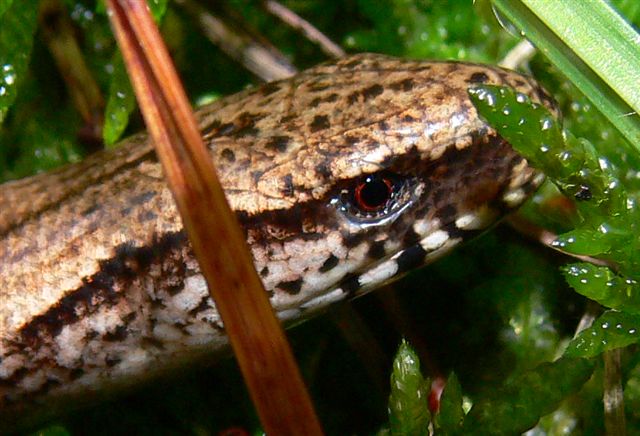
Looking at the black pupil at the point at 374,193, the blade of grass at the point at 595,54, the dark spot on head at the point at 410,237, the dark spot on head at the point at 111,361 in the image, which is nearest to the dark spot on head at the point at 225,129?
the black pupil at the point at 374,193

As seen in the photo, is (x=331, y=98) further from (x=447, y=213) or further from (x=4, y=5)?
(x=4, y=5)

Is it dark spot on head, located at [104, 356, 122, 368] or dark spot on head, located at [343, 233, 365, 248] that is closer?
dark spot on head, located at [343, 233, 365, 248]

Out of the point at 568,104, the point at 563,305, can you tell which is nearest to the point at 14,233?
the point at 563,305

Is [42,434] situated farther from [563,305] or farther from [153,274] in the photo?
[563,305]

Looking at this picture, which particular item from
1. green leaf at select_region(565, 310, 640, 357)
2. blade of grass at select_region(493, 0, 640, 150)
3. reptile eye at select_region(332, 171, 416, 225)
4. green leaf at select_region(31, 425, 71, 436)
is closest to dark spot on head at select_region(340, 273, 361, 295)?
reptile eye at select_region(332, 171, 416, 225)

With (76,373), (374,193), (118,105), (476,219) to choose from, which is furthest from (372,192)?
(118,105)

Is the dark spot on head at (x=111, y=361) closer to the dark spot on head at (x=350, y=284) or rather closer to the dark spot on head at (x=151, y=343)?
the dark spot on head at (x=151, y=343)

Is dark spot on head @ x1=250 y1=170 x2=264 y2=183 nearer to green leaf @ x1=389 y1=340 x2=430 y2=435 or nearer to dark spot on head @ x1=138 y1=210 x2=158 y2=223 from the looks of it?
dark spot on head @ x1=138 y1=210 x2=158 y2=223
